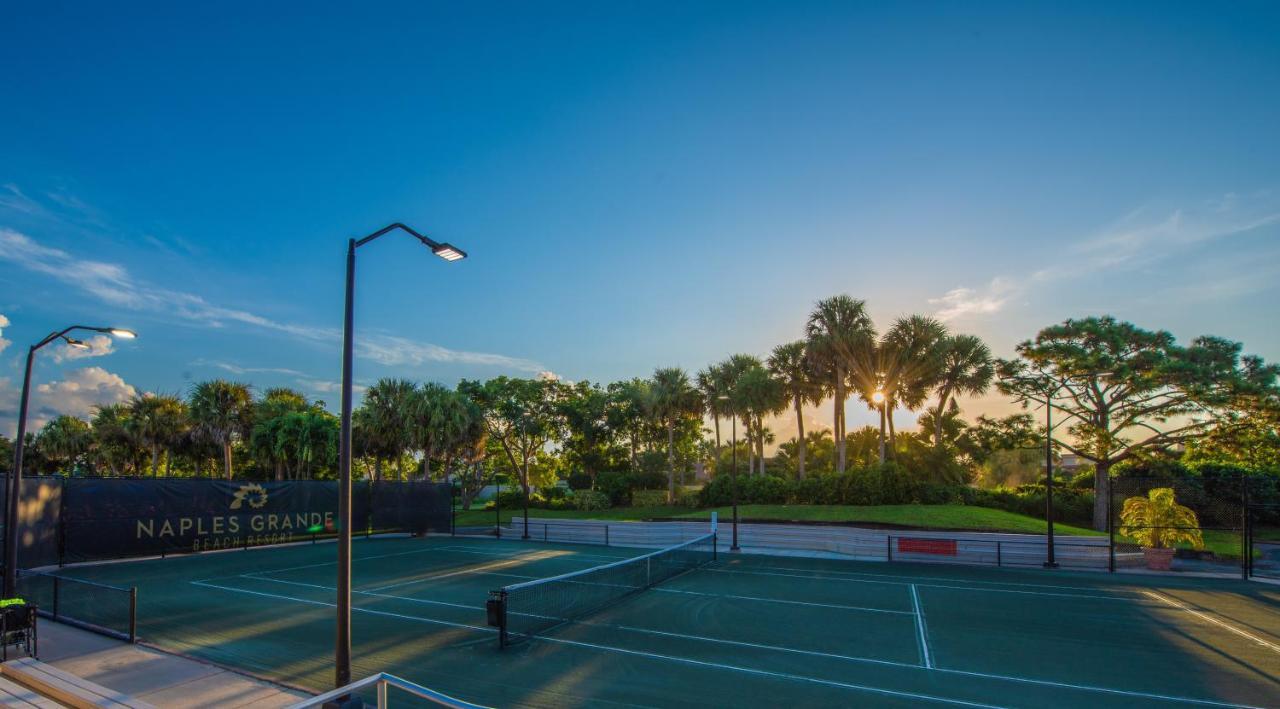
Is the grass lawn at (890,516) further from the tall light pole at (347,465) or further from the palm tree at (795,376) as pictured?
the tall light pole at (347,465)

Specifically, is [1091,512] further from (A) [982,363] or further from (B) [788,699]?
(B) [788,699]

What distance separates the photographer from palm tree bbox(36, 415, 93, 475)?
72588 mm

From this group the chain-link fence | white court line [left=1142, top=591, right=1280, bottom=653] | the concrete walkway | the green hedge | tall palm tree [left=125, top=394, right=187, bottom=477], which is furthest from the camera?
tall palm tree [left=125, top=394, right=187, bottom=477]

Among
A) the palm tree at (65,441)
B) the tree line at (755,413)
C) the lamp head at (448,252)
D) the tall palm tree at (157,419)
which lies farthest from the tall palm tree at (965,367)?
the palm tree at (65,441)

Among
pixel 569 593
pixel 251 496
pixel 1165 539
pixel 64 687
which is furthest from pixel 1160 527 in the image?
pixel 251 496

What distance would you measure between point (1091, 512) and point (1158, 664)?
3599 cm

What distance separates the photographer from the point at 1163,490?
25078mm

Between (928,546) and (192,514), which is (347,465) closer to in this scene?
(192,514)

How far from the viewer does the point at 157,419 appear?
5247cm

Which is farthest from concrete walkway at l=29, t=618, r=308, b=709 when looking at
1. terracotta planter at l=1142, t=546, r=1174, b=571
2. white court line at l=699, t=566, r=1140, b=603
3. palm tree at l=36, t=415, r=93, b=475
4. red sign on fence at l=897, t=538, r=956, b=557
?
palm tree at l=36, t=415, r=93, b=475

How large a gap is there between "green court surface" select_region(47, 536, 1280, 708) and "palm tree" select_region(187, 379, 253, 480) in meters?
27.9

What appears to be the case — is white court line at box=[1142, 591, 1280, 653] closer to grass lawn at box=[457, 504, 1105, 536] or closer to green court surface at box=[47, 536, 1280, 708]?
green court surface at box=[47, 536, 1280, 708]

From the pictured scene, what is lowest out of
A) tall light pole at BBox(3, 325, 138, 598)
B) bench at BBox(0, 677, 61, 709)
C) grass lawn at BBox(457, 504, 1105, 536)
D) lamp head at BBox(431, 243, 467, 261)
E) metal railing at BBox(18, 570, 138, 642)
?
grass lawn at BBox(457, 504, 1105, 536)

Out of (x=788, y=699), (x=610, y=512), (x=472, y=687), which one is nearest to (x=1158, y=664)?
(x=788, y=699)
